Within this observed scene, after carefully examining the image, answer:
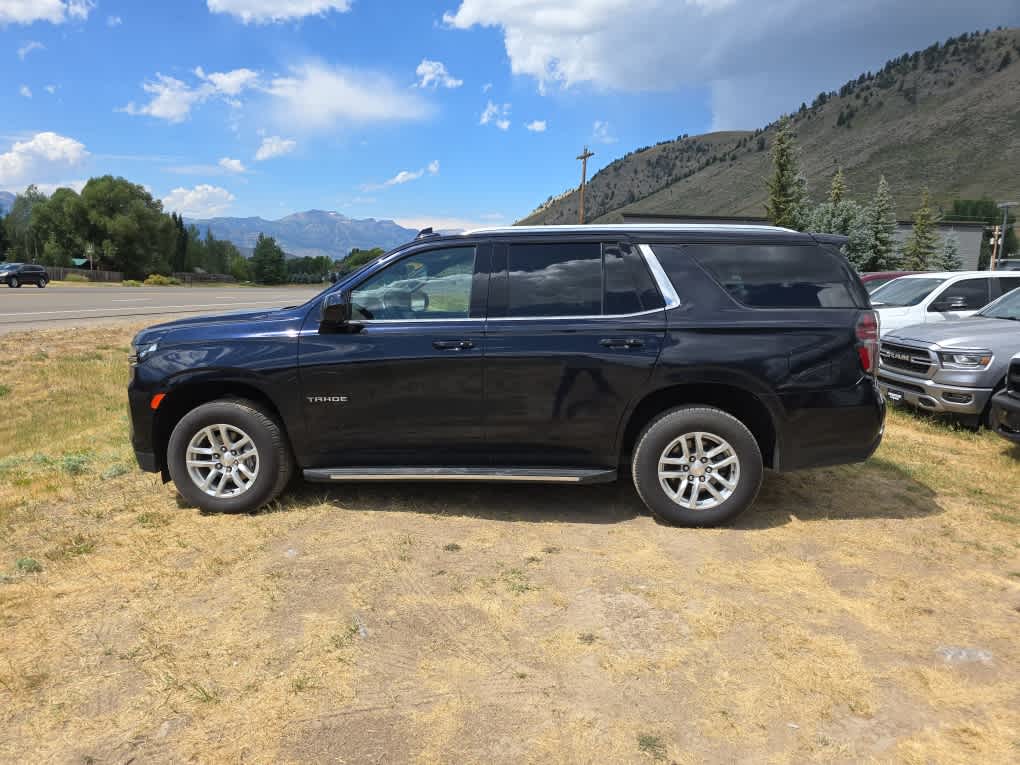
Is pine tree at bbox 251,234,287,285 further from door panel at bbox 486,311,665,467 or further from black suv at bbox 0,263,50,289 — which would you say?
door panel at bbox 486,311,665,467

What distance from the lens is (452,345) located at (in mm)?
4211

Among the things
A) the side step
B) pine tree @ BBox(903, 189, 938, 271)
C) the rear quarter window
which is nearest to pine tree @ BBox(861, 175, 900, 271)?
pine tree @ BBox(903, 189, 938, 271)

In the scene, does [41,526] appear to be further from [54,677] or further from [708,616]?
[708,616]

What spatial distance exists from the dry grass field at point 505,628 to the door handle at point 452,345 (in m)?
Result: 1.14

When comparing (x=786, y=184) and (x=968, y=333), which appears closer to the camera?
(x=968, y=333)

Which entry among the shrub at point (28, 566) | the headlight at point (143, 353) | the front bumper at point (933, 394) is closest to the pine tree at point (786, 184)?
the front bumper at point (933, 394)

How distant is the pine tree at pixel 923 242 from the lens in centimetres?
5497

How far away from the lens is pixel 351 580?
11.5 feet

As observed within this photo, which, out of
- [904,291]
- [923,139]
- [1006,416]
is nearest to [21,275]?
[904,291]

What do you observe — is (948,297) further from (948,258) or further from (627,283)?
(948,258)

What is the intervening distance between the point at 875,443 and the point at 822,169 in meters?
182

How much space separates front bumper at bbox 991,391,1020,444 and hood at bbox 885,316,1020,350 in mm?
1149

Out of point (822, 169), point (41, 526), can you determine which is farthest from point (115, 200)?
point (822, 169)

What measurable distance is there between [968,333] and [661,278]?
495cm
